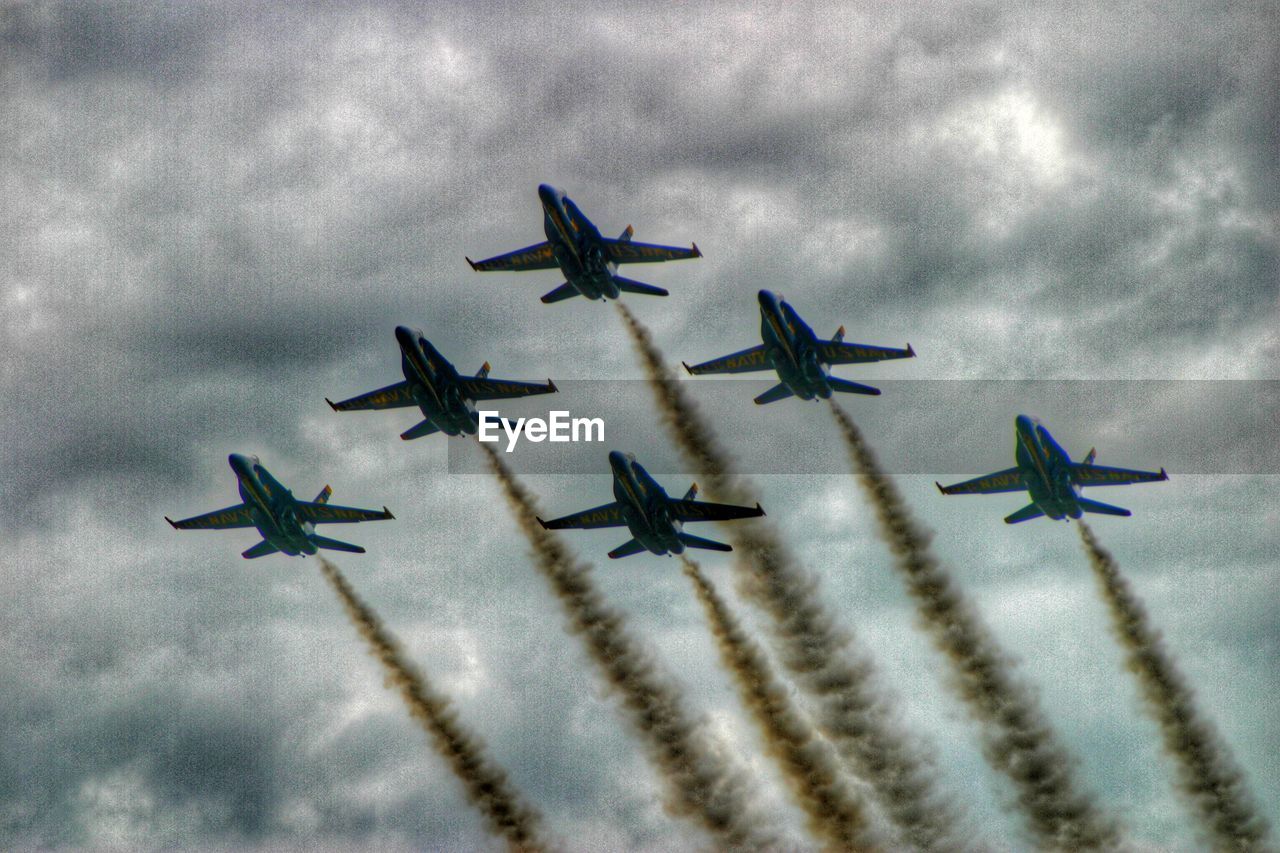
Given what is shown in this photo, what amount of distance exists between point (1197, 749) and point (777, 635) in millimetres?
40196

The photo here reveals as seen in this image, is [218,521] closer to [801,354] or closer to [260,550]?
[260,550]

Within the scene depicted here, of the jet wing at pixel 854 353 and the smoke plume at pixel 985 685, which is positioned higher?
the jet wing at pixel 854 353

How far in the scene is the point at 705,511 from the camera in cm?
11519

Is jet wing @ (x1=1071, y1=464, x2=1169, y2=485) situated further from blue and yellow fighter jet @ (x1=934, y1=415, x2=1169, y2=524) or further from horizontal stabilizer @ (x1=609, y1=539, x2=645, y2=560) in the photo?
horizontal stabilizer @ (x1=609, y1=539, x2=645, y2=560)

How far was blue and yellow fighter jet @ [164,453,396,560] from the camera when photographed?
116812mm

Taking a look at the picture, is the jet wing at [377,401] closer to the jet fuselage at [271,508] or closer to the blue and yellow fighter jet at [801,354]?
the jet fuselage at [271,508]

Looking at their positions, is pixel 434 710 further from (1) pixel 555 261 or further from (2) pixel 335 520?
(1) pixel 555 261

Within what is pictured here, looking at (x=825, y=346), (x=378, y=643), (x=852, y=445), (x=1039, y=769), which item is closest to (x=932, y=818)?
(x=1039, y=769)

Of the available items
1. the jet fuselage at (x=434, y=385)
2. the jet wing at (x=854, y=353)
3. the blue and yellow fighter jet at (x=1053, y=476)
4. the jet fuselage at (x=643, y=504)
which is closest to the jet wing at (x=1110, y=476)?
the blue and yellow fighter jet at (x=1053, y=476)

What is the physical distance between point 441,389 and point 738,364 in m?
28.6

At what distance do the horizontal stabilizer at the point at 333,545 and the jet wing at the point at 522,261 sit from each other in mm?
27779

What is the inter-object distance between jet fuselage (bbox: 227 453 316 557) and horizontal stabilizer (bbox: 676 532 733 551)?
33825 mm

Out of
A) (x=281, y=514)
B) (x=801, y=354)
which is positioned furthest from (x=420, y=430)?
(x=801, y=354)

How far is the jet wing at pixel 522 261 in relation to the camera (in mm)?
122062
